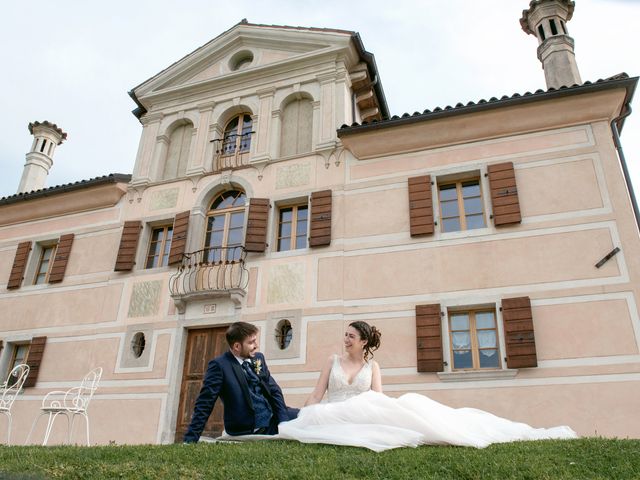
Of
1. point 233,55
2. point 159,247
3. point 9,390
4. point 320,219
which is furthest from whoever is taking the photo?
point 233,55

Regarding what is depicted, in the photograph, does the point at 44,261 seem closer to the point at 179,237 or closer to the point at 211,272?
the point at 179,237

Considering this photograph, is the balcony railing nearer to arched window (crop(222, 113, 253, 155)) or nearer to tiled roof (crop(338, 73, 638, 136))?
arched window (crop(222, 113, 253, 155))

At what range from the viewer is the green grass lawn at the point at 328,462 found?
4.03 metres

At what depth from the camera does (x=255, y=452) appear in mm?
4633

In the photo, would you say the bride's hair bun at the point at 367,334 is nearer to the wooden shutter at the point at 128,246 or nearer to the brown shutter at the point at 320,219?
the brown shutter at the point at 320,219

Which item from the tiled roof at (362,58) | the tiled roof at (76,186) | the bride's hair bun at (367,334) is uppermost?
the tiled roof at (362,58)

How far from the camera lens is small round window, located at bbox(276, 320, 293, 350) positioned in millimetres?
11289

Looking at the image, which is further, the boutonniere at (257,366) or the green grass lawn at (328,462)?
the boutonniere at (257,366)

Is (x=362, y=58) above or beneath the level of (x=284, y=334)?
above

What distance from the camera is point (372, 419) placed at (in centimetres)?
545

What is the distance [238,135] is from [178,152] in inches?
79.3

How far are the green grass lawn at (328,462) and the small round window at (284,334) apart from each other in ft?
19.8

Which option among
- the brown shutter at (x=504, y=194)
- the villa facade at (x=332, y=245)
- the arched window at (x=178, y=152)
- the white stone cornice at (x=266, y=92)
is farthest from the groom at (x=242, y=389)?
the white stone cornice at (x=266, y=92)

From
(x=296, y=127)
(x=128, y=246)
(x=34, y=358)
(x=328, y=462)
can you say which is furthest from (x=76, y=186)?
(x=328, y=462)
